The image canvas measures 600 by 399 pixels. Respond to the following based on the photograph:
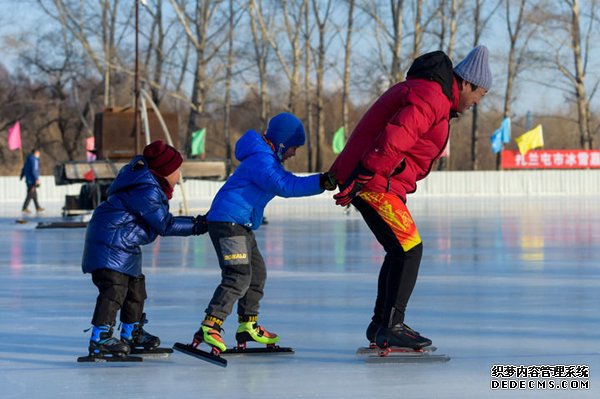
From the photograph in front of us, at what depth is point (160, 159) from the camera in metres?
6.26

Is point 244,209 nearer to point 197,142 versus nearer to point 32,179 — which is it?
point 32,179

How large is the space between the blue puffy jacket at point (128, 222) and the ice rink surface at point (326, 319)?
0.54m

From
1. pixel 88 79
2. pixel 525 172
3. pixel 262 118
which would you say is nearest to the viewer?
pixel 525 172

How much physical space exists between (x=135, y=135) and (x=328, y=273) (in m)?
15.3

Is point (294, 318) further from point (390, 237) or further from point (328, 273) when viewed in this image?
point (328, 273)

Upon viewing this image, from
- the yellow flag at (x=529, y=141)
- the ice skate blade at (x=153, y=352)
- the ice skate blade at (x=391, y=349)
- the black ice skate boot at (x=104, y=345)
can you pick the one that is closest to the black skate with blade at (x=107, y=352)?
the black ice skate boot at (x=104, y=345)

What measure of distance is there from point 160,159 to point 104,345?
1012 millimetres

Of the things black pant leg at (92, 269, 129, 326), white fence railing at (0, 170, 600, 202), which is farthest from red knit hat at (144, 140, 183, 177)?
white fence railing at (0, 170, 600, 202)

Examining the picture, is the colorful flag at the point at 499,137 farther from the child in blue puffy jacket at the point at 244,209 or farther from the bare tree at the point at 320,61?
the child in blue puffy jacket at the point at 244,209

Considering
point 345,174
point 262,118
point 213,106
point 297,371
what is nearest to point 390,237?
point 345,174

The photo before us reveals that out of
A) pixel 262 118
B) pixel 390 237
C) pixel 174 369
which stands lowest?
pixel 174 369

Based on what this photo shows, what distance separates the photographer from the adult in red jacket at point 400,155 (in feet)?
18.9

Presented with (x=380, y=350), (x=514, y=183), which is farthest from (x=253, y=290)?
(x=514, y=183)

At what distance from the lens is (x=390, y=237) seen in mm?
6113
